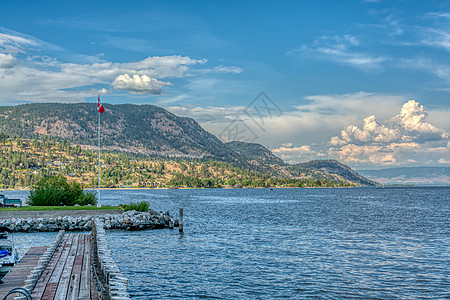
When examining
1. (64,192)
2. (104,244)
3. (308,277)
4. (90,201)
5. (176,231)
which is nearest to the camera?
(104,244)

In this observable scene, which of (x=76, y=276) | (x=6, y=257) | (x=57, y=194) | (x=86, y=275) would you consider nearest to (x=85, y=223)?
(x=57, y=194)

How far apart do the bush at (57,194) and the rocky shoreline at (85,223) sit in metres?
10.7

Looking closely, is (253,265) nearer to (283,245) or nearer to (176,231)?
(283,245)

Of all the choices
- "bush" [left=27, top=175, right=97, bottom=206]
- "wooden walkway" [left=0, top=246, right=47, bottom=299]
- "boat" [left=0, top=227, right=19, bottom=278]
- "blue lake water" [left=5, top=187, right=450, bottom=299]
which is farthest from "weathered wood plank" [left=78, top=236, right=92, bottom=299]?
"bush" [left=27, top=175, right=97, bottom=206]

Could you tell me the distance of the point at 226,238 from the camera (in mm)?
48844

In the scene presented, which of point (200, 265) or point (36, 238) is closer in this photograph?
point (200, 265)

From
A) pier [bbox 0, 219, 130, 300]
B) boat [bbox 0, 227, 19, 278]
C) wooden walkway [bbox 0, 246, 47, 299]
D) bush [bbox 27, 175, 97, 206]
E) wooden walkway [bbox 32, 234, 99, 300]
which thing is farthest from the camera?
bush [bbox 27, 175, 97, 206]

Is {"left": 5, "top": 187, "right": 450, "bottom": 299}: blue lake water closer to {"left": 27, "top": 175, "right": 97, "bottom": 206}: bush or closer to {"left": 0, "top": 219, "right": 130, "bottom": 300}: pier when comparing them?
{"left": 0, "top": 219, "right": 130, "bottom": 300}: pier

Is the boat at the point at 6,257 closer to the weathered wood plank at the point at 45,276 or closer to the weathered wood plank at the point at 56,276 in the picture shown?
the weathered wood plank at the point at 45,276

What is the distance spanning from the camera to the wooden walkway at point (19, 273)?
19.4 meters

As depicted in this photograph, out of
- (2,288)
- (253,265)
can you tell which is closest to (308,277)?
(253,265)

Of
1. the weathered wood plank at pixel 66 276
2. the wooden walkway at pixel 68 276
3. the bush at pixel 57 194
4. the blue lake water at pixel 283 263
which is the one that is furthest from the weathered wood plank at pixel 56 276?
the bush at pixel 57 194

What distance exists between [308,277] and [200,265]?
8.94 m

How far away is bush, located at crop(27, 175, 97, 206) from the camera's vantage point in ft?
202
